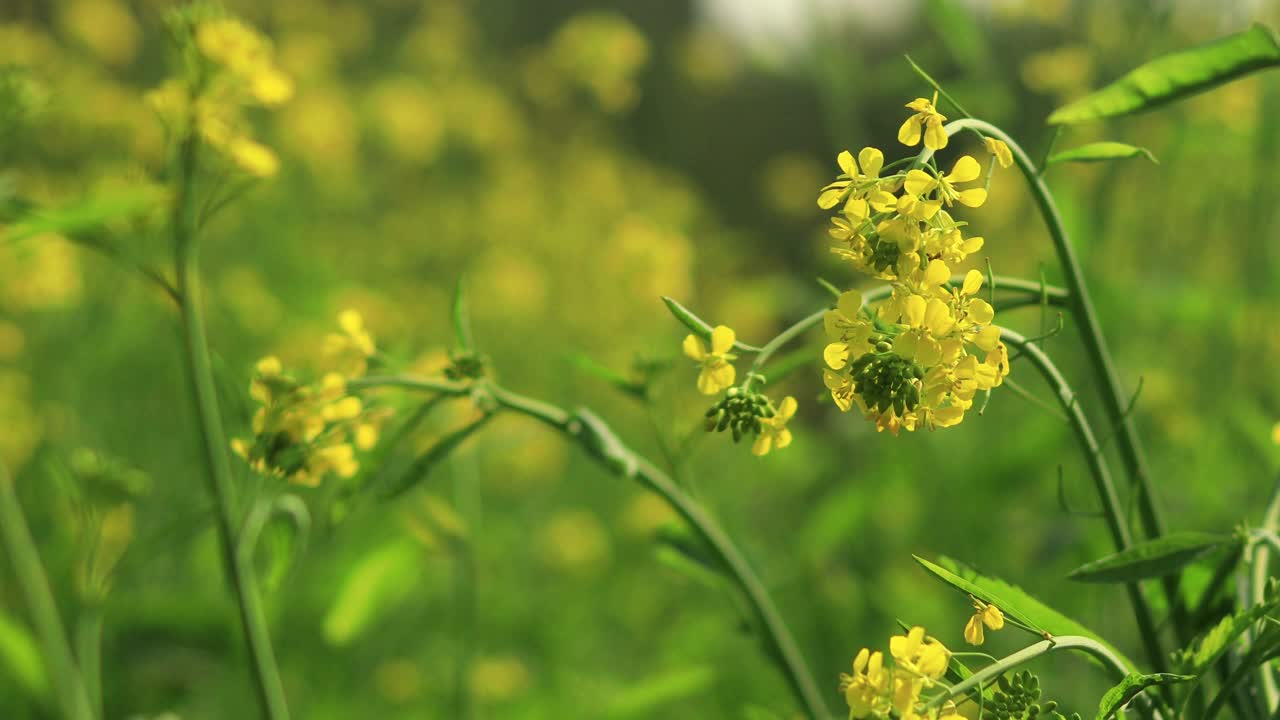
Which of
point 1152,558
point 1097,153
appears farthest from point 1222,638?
point 1097,153

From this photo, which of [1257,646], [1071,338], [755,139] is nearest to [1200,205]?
[1071,338]

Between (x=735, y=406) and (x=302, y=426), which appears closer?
(x=735, y=406)

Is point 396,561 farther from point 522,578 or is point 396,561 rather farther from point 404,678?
point 522,578

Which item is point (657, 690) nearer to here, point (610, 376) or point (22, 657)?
point (610, 376)

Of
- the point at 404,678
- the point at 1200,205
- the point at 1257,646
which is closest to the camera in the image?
the point at 1257,646

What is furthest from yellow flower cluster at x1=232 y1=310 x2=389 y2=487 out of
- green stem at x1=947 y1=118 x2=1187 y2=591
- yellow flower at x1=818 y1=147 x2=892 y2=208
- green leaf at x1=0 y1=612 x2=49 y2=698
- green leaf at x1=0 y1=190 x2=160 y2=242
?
green leaf at x1=0 y1=612 x2=49 y2=698

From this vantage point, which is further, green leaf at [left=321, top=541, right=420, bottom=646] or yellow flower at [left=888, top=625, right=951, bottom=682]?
green leaf at [left=321, top=541, right=420, bottom=646]

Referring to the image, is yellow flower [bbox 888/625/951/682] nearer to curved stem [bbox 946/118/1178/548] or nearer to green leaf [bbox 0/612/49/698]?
curved stem [bbox 946/118/1178/548]
